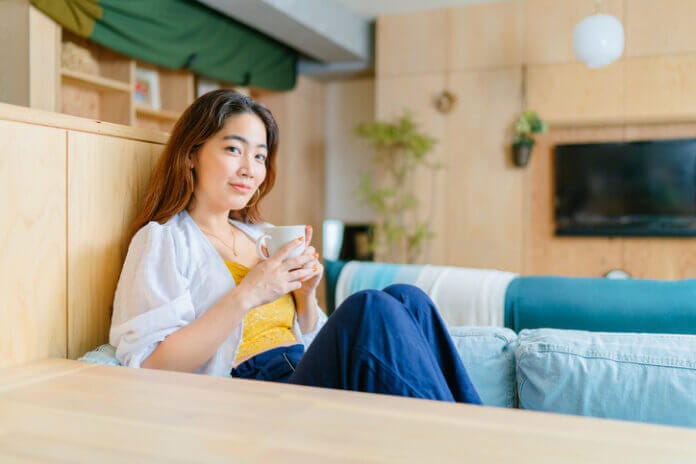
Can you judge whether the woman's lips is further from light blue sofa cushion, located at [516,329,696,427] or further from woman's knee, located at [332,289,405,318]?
light blue sofa cushion, located at [516,329,696,427]

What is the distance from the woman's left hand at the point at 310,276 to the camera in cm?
132

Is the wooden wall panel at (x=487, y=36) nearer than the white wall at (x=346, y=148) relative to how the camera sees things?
Yes

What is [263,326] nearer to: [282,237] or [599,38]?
[282,237]

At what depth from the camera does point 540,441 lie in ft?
2.06

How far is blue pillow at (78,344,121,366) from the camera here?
118 cm

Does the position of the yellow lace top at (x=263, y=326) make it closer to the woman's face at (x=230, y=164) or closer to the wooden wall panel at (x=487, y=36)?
the woman's face at (x=230, y=164)

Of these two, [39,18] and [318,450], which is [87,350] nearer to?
[318,450]

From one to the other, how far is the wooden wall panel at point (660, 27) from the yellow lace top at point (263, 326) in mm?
3741

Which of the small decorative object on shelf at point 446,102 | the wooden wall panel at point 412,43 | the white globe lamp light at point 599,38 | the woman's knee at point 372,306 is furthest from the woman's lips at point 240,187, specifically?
the wooden wall panel at point 412,43

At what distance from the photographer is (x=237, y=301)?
4.06ft

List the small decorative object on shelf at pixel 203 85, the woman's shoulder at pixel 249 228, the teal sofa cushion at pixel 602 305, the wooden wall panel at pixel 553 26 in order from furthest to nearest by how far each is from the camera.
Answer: the small decorative object on shelf at pixel 203 85 → the wooden wall panel at pixel 553 26 → the woman's shoulder at pixel 249 228 → the teal sofa cushion at pixel 602 305

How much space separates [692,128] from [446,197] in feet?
5.67

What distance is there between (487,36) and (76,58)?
9.27 ft

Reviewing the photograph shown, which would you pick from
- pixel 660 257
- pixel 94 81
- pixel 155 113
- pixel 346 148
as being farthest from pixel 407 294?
pixel 346 148
